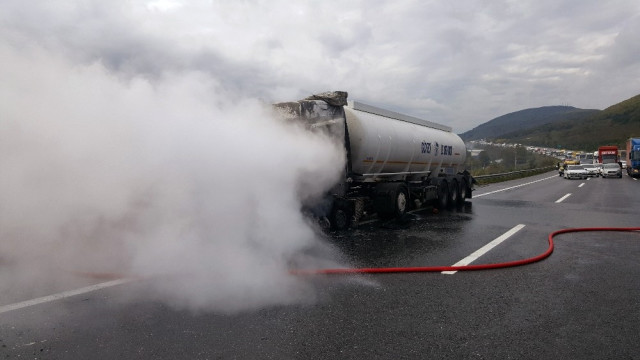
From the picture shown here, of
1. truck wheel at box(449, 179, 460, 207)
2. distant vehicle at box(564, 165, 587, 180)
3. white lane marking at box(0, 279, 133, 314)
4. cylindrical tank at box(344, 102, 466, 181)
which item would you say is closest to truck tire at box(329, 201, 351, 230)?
cylindrical tank at box(344, 102, 466, 181)

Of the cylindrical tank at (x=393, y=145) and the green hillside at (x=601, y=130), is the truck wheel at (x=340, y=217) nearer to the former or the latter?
the cylindrical tank at (x=393, y=145)

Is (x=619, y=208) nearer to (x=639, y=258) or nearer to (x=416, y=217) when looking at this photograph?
(x=416, y=217)

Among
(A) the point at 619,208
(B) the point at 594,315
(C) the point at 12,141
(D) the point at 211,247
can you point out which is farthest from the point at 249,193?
(A) the point at 619,208

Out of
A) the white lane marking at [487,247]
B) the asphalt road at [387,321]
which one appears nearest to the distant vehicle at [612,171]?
the white lane marking at [487,247]

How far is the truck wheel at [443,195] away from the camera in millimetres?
13859

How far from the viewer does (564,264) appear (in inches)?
249

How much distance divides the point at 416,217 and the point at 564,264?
555 centimetres

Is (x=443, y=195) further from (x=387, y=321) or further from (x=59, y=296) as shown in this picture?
(x=59, y=296)

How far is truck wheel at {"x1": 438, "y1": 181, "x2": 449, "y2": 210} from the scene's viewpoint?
13.9m

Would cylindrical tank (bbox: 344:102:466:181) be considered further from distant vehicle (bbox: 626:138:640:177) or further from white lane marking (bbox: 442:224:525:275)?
distant vehicle (bbox: 626:138:640:177)

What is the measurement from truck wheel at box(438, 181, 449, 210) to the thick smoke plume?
27.3 feet

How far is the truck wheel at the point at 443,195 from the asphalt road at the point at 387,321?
24.0 feet

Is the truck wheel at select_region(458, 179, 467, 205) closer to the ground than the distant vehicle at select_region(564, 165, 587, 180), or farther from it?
farther from it

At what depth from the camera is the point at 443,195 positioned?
1409cm
